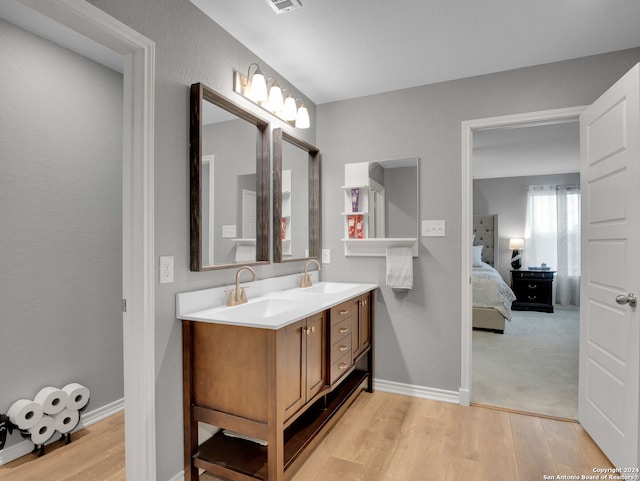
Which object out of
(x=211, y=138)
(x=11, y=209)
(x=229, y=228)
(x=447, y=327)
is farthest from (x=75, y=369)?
(x=447, y=327)

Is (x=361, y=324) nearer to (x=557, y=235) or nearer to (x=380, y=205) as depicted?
(x=380, y=205)

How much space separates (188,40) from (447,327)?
2.53 m

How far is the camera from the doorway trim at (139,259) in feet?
5.07

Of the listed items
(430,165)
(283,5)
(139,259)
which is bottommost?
(139,259)

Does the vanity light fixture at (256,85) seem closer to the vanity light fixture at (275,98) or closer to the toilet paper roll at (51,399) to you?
the vanity light fixture at (275,98)

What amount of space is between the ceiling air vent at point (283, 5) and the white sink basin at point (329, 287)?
1.77 metres

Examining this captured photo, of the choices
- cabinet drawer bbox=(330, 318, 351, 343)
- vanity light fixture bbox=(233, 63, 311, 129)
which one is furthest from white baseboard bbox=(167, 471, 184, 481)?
vanity light fixture bbox=(233, 63, 311, 129)

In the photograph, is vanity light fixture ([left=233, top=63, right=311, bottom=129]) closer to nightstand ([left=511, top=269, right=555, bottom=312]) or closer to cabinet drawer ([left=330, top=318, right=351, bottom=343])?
cabinet drawer ([left=330, top=318, right=351, bottom=343])

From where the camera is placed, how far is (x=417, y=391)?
2.78m

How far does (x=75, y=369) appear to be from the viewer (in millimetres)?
2285

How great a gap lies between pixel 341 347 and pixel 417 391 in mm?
993

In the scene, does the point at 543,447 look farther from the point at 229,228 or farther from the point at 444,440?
the point at 229,228

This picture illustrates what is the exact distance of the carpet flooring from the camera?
2658mm

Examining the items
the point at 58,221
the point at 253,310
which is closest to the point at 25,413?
the point at 58,221
